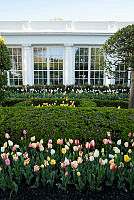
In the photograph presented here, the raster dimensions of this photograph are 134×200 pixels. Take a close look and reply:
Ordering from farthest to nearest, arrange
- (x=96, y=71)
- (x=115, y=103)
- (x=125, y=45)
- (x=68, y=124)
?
(x=96, y=71)
(x=115, y=103)
(x=125, y=45)
(x=68, y=124)

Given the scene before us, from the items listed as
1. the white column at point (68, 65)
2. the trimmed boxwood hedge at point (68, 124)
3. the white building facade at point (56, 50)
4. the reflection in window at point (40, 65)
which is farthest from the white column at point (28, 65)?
the trimmed boxwood hedge at point (68, 124)

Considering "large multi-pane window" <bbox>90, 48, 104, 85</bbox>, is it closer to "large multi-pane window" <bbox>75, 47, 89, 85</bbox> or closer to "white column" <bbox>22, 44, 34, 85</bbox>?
"large multi-pane window" <bbox>75, 47, 89, 85</bbox>

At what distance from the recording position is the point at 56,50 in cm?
1146

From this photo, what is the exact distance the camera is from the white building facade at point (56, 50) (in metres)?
10.8

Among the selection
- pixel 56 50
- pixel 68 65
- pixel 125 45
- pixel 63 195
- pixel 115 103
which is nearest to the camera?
pixel 63 195

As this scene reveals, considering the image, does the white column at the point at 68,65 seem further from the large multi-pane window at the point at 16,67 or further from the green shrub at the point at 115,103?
the green shrub at the point at 115,103

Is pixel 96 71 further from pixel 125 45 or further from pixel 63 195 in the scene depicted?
pixel 63 195

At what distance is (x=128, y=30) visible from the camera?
4.06 meters

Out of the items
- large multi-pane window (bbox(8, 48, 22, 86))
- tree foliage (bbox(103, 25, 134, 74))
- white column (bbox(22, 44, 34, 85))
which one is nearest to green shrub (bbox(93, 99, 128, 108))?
tree foliage (bbox(103, 25, 134, 74))

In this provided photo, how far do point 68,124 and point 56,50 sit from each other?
9975 mm

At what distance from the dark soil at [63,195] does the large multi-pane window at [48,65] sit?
1020 centimetres

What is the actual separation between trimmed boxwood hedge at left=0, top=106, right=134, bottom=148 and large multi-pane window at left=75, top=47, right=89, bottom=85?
8.95 meters

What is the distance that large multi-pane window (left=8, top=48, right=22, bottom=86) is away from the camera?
11617 millimetres

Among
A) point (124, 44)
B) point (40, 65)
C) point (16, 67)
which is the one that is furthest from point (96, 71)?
point (124, 44)
